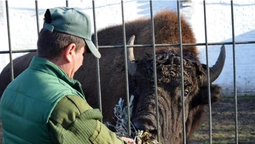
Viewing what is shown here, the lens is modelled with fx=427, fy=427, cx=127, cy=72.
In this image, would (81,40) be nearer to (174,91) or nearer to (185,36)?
(174,91)

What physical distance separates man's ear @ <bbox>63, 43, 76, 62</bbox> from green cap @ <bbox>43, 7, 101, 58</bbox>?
7 centimetres

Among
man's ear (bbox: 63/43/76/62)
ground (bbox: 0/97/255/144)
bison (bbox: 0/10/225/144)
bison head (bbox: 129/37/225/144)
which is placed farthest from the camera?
ground (bbox: 0/97/255/144)

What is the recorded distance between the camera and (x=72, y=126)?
→ 86.5 inches

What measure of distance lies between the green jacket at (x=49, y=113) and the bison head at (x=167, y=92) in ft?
6.79

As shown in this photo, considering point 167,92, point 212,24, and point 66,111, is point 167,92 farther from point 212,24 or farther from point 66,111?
point 212,24

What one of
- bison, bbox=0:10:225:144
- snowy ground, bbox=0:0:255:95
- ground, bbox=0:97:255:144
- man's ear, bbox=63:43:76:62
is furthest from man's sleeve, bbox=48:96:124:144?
snowy ground, bbox=0:0:255:95

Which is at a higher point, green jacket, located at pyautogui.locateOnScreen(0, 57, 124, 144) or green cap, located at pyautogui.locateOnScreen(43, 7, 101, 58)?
green cap, located at pyautogui.locateOnScreen(43, 7, 101, 58)

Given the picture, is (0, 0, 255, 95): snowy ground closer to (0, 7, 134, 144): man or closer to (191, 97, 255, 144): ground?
(191, 97, 255, 144): ground

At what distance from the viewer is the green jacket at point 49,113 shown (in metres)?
2.18

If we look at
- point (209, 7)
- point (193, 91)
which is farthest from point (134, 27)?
point (209, 7)

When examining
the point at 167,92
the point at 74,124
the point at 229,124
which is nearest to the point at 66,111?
the point at 74,124

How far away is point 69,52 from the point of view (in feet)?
7.79

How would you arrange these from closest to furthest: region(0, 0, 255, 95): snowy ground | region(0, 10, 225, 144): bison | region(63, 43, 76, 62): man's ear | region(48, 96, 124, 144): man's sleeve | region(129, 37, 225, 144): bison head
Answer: region(48, 96, 124, 144): man's sleeve, region(63, 43, 76, 62): man's ear, region(129, 37, 225, 144): bison head, region(0, 10, 225, 144): bison, region(0, 0, 255, 95): snowy ground

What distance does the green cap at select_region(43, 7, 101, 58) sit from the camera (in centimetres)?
237
